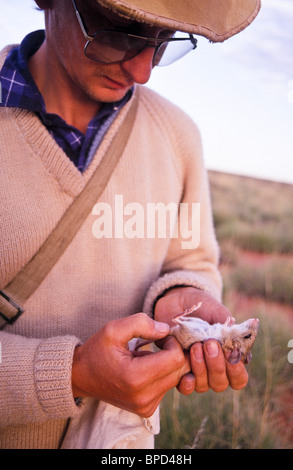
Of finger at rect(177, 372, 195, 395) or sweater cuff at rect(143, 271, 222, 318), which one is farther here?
sweater cuff at rect(143, 271, 222, 318)

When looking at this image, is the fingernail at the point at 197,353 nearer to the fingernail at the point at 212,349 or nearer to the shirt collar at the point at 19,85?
the fingernail at the point at 212,349

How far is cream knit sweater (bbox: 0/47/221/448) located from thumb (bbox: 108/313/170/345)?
198mm

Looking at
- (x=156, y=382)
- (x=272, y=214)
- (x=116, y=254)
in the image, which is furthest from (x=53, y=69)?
(x=272, y=214)

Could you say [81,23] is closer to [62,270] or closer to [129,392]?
[62,270]

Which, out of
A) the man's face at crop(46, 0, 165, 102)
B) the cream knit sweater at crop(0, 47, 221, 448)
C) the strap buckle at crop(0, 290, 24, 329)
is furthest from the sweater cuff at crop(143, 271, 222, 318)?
the man's face at crop(46, 0, 165, 102)

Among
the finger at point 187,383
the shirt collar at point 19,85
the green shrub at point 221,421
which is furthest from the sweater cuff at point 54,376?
the green shrub at point 221,421

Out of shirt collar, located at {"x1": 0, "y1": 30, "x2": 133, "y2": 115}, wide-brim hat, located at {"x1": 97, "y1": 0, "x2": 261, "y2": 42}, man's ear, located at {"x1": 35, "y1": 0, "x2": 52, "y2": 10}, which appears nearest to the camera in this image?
wide-brim hat, located at {"x1": 97, "y1": 0, "x2": 261, "y2": 42}

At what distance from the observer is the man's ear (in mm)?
1833

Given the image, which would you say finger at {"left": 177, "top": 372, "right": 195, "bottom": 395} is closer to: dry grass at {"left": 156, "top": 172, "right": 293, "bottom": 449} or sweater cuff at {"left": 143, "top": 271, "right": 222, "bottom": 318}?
sweater cuff at {"left": 143, "top": 271, "right": 222, "bottom": 318}

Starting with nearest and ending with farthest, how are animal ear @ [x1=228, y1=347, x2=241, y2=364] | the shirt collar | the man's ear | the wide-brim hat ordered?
the wide-brim hat → animal ear @ [x1=228, y1=347, x2=241, y2=364] → the shirt collar → the man's ear

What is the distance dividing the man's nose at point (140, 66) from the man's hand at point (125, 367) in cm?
100

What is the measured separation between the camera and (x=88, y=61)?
1.72m

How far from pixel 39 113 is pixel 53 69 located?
0.90ft
